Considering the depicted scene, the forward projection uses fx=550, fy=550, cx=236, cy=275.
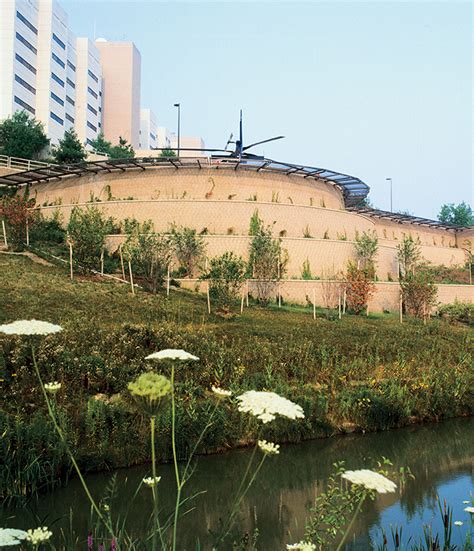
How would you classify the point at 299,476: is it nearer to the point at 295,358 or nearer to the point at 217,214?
the point at 295,358

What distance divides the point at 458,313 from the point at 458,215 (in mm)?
37061

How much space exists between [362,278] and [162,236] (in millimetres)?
8099

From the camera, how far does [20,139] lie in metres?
40.8

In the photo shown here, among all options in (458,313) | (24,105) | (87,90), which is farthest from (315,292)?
(87,90)

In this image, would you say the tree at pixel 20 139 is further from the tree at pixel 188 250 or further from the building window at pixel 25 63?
the tree at pixel 188 250

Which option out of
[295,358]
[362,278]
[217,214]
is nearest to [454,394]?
[295,358]

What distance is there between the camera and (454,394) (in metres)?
10.4

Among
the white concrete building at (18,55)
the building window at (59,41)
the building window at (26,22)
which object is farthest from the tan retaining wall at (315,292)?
the building window at (59,41)

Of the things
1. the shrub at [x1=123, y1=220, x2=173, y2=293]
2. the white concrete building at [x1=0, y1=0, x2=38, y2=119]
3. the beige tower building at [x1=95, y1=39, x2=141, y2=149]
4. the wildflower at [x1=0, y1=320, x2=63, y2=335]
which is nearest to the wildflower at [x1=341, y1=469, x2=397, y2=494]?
the wildflower at [x1=0, y1=320, x2=63, y2=335]

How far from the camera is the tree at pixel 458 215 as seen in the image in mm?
55500

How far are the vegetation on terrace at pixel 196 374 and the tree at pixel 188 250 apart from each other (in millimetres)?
6297

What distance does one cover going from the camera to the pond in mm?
5250

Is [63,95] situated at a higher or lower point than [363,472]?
higher

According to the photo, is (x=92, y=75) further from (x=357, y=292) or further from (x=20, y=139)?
(x=357, y=292)
